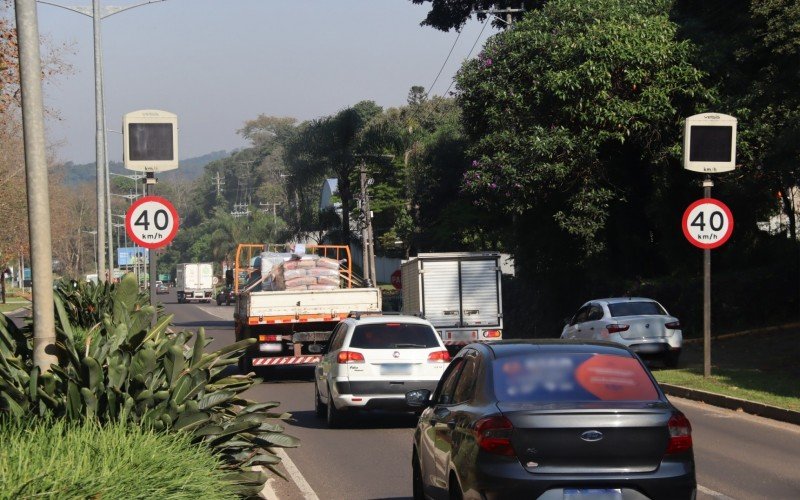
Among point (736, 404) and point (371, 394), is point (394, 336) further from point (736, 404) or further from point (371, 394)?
point (736, 404)

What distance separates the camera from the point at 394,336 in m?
16.3

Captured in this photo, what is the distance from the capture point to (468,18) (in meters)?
45.4

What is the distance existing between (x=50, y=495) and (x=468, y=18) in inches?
1626

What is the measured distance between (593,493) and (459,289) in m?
21.9

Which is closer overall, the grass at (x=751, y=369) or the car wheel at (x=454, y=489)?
the car wheel at (x=454, y=489)

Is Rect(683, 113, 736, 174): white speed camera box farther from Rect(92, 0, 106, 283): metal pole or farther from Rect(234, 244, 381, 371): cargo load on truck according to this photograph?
Rect(92, 0, 106, 283): metal pole

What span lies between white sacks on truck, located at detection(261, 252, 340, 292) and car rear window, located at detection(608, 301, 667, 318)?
21.1ft

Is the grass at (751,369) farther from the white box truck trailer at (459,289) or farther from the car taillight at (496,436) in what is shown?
the car taillight at (496,436)

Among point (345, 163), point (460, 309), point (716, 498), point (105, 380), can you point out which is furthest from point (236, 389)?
point (345, 163)

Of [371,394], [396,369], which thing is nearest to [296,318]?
[396,369]

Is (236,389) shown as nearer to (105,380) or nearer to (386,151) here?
(105,380)

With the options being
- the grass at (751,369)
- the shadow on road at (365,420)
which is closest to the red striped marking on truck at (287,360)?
the shadow on road at (365,420)

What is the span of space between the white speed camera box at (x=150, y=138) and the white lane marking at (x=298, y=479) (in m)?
4.14

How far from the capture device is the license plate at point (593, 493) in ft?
22.5
